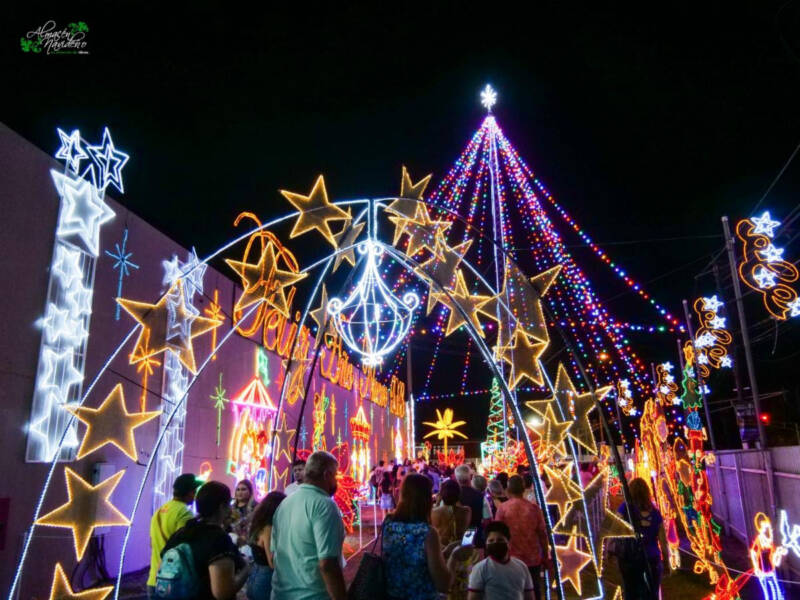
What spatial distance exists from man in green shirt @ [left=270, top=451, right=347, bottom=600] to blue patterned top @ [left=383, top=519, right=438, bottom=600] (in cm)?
36

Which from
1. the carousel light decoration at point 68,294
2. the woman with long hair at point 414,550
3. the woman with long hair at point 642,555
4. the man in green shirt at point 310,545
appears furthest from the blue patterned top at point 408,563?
the carousel light decoration at point 68,294

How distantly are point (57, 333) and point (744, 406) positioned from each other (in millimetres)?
15631

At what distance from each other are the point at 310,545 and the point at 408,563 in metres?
0.60

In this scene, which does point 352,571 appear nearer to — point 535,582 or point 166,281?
point 535,582

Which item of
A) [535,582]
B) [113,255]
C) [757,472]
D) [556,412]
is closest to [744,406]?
[757,472]

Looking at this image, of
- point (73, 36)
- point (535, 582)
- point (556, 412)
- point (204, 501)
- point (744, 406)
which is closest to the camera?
point (204, 501)

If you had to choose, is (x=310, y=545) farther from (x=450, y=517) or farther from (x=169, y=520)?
(x=450, y=517)

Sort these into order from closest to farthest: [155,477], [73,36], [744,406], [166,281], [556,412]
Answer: [556,412] < [155,477] < [166,281] < [73,36] < [744,406]

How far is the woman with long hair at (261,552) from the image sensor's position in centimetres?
405

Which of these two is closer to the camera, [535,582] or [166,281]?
[535,582]

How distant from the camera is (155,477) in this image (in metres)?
9.32

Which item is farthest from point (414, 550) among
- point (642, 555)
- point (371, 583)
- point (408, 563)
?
point (642, 555)

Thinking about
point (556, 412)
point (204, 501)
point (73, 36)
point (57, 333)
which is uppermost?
point (73, 36)

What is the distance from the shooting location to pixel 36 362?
7090mm
